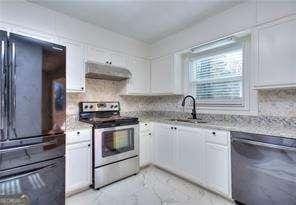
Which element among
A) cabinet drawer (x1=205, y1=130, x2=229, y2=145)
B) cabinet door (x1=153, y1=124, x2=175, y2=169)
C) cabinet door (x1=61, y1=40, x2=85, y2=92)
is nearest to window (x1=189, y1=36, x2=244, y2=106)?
cabinet drawer (x1=205, y1=130, x2=229, y2=145)

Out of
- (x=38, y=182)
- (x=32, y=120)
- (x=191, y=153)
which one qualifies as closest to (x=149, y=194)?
(x=191, y=153)

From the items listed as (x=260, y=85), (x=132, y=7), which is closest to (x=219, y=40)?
(x=260, y=85)

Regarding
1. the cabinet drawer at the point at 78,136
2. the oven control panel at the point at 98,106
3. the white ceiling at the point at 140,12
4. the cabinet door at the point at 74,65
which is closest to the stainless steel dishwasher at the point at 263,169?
the white ceiling at the point at 140,12

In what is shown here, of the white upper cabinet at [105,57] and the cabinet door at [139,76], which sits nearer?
the white upper cabinet at [105,57]

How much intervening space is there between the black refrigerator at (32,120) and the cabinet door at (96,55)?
849 millimetres

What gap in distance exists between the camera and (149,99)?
3900 millimetres

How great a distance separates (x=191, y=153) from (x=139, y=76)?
1763mm

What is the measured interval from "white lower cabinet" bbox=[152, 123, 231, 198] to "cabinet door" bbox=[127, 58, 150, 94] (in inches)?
32.1

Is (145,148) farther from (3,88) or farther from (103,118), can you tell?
(3,88)

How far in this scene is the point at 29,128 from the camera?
1511mm

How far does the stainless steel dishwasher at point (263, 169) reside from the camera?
5.03 ft

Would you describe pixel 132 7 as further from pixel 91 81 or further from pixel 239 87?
pixel 239 87

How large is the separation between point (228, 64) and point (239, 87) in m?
0.41

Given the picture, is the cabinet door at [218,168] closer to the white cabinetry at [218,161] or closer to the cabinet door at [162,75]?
the white cabinetry at [218,161]
